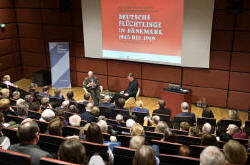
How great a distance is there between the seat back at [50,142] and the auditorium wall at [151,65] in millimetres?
5603

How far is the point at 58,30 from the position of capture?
32.6ft

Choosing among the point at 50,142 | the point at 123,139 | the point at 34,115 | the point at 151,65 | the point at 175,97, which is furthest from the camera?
the point at 151,65

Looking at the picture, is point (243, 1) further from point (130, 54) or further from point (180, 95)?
point (130, 54)

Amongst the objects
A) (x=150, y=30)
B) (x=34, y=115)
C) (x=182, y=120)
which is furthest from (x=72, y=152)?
(x=150, y=30)

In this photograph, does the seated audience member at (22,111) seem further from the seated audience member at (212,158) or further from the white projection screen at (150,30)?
the white projection screen at (150,30)

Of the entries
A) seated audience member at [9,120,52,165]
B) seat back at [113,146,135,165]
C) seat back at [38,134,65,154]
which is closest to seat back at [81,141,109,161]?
seat back at [113,146,135,165]

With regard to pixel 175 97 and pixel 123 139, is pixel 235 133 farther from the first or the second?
pixel 175 97

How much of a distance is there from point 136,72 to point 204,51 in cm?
241

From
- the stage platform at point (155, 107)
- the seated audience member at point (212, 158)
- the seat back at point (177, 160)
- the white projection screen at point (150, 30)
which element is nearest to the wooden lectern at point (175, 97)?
the stage platform at point (155, 107)

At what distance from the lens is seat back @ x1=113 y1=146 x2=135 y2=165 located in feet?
9.90

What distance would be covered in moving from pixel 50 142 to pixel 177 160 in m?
1.62

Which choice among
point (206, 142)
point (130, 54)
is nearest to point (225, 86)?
point (130, 54)

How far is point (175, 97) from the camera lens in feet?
24.6

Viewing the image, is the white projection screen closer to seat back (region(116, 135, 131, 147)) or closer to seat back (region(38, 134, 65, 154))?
seat back (region(116, 135, 131, 147))
